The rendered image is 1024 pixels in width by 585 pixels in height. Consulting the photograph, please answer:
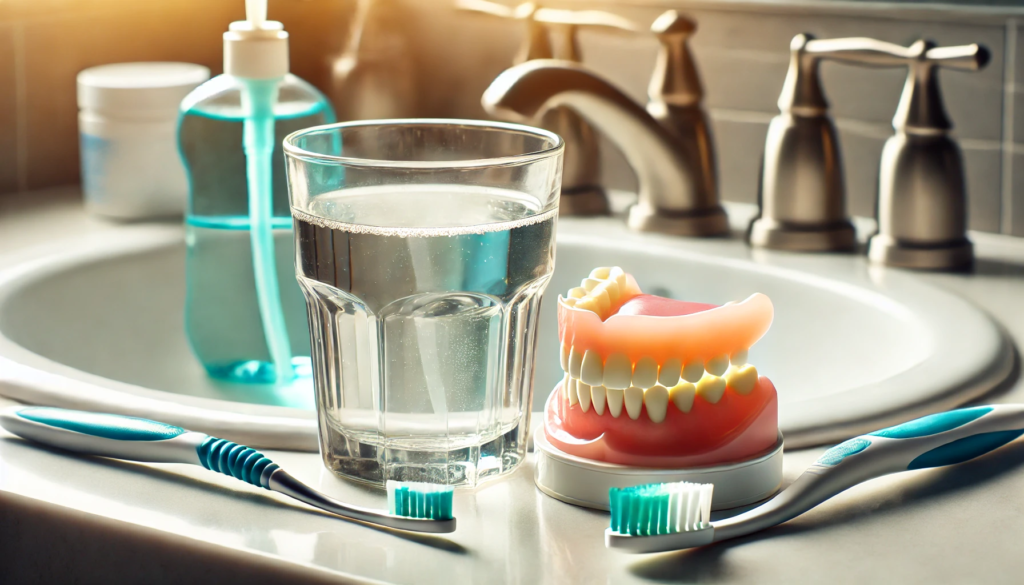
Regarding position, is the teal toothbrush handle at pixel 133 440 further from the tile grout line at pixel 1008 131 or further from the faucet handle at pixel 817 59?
the tile grout line at pixel 1008 131

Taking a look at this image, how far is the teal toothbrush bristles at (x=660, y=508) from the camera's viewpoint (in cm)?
45

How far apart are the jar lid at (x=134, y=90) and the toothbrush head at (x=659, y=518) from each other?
0.72 meters

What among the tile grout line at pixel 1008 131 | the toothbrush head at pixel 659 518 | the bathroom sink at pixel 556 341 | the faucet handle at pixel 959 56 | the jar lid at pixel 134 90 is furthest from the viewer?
the jar lid at pixel 134 90

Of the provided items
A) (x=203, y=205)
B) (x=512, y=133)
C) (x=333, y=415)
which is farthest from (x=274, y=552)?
(x=203, y=205)

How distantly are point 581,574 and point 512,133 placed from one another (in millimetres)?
244

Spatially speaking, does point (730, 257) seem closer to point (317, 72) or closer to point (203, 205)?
point (203, 205)

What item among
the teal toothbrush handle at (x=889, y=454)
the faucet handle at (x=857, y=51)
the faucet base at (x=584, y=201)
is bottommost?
the teal toothbrush handle at (x=889, y=454)

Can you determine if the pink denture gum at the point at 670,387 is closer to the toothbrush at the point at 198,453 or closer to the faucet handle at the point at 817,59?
the toothbrush at the point at 198,453

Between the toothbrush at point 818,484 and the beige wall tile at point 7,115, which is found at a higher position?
the beige wall tile at point 7,115

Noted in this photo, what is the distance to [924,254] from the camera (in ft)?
2.86

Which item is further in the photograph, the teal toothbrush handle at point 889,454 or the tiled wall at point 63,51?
the tiled wall at point 63,51

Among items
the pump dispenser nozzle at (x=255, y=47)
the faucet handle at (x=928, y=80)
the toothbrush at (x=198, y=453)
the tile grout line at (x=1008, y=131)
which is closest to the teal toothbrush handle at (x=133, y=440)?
the toothbrush at (x=198, y=453)

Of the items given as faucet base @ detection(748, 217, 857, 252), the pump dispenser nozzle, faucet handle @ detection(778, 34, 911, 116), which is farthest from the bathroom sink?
the pump dispenser nozzle

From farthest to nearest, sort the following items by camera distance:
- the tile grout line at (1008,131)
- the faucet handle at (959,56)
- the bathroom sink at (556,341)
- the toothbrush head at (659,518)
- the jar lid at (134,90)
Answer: the jar lid at (134,90) < the tile grout line at (1008,131) < the faucet handle at (959,56) < the bathroom sink at (556,341) < the toothbrush head at (659,518)
